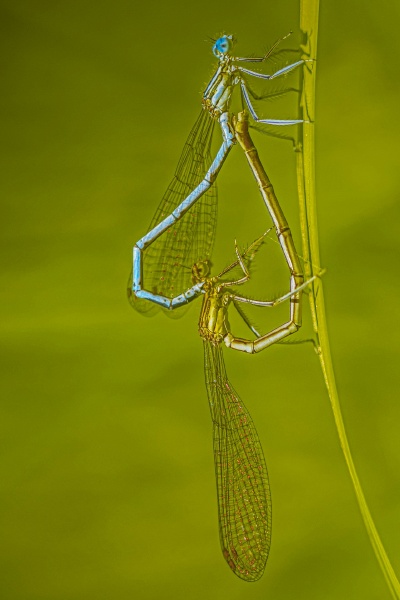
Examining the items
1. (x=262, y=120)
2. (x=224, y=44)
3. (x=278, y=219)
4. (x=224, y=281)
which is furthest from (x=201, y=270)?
(x=224, y=44)

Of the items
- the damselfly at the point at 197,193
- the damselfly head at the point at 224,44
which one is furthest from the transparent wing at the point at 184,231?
the damselfly head at the point at 224,44

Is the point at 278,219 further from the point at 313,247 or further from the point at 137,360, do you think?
the point at 137,360

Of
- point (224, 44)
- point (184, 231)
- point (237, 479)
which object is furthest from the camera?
point (184, 231)

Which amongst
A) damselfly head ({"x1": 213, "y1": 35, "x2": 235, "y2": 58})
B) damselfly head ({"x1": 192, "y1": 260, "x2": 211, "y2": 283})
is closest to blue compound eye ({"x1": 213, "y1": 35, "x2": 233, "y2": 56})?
damselfly head ({"x1": 213, "y1": 35, "x2": 235, "y2": 58})

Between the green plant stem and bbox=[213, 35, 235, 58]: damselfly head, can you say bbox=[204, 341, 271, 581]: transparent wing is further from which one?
bbox=[213, 35, 235, 58]: damselfly head

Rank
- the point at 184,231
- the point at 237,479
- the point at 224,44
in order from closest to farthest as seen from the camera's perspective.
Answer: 1. the point at 224,44
2. the point at 237,479
3. the point at 184,231

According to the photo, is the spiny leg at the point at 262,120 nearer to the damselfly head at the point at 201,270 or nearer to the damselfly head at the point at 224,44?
the damselfly head at the point at 224,44
